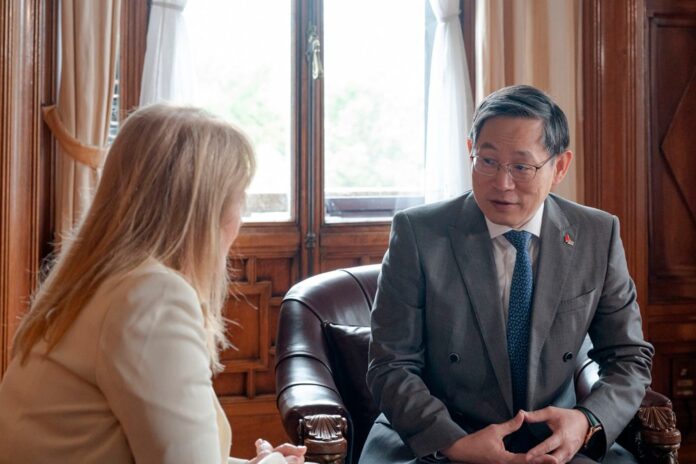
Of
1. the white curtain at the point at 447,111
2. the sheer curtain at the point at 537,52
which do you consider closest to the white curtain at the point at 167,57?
the white curtain at the point at 447,111

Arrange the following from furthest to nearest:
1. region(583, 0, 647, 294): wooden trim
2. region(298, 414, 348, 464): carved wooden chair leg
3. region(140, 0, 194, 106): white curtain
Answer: region(583, 0, 647, 294): wooden trim, region(140, 0, 194, 106): white curtain, region(298, 414, 348, 464): carved wooden chair leg

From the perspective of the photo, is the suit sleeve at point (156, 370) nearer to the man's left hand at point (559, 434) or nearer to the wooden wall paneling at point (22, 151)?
the man's left hand at point (559, 434)

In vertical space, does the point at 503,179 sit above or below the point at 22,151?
below

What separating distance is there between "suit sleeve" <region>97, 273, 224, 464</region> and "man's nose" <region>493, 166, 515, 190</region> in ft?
3.45

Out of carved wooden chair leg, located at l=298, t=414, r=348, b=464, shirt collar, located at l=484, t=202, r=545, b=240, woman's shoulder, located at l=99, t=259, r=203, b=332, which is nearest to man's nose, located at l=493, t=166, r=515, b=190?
shirt collar, located at l=484, t=202, r=545, b=240

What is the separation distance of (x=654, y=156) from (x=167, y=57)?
2.15 metres

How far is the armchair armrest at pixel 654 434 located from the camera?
2.14 meters

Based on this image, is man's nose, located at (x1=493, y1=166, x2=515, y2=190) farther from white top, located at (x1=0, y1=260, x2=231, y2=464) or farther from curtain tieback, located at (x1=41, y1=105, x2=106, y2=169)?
curtain tieback, located at (x1=41, y1=105, x2=106, y2=169)

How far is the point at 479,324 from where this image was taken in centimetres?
220

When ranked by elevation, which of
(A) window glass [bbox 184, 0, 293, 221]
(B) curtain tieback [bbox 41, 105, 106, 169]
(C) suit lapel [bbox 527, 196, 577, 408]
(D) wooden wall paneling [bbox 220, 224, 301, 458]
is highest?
(A) window glass [bbox 184, 0, 293, 221]

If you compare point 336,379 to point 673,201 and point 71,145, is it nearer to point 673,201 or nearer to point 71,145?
point 71,145

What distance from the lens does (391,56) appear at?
426 cm

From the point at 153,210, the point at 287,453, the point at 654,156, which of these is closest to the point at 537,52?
the point at 654,156

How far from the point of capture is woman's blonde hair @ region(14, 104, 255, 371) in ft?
4.53
